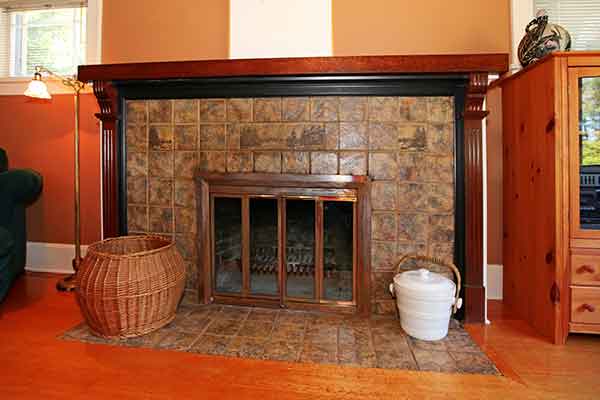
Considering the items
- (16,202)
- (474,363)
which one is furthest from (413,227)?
(16,202)

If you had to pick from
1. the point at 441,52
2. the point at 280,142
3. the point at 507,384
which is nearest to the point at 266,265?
the point at 280,142

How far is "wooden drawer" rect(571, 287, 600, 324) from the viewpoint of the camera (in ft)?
5.54

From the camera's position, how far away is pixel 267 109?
81.0 inches

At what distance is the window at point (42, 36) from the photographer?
2.76m

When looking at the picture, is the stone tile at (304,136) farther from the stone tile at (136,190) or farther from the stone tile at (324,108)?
the stone tile at (136,190)

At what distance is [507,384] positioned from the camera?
4.55 feet

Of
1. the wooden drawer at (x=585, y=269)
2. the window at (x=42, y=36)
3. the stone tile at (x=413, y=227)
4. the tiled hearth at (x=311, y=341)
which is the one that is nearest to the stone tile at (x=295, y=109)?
the stone tile at (x=413, y=227)

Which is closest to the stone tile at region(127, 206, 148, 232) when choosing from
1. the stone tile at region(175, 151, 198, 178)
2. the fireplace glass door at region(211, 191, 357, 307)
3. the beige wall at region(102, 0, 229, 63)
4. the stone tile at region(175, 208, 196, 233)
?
the stone tile at region(175, 208, 196, 233)

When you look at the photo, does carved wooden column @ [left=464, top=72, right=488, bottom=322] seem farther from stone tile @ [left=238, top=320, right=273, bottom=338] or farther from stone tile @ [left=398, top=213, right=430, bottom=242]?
stone tile @ [left=238, top=320, right=273, bottom=338]

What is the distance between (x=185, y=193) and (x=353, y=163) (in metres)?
1.05

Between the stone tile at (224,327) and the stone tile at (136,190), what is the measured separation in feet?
2.99

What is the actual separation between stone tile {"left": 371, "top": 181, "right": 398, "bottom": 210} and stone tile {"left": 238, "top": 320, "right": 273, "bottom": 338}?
891 millimetres

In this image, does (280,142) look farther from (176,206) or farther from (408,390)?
(408,390)

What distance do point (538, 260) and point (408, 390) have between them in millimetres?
1051
